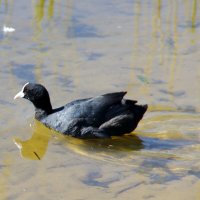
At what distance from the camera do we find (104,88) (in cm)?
836

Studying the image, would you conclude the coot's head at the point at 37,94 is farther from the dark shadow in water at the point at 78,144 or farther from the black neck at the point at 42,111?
the dark shadow in water at the point at 78,144

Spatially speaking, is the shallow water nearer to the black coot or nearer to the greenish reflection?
the greenish reflection

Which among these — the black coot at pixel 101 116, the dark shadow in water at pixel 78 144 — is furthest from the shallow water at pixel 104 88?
the black coot at pixel 101 116

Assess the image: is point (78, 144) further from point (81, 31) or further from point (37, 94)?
point (81, 31)

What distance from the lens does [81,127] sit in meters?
7.39

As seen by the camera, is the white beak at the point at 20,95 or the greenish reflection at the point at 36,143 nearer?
the greenish reflection at the point at 36,143

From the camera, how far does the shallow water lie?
20.6ft

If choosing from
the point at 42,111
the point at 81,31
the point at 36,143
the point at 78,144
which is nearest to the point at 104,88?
the point at 42,111

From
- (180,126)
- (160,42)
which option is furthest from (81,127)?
(160,42)

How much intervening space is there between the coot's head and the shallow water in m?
0.20

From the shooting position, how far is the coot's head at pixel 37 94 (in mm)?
7730

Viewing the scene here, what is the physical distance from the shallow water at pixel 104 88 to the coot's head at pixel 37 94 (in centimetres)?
20

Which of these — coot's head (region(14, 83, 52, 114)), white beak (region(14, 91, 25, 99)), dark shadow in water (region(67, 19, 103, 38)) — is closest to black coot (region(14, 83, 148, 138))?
coot's head (region(14, 83, 52, 114))

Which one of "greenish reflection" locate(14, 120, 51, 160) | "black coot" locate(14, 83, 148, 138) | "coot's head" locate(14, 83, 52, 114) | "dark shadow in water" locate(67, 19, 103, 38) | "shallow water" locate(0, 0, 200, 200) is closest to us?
"shallow water" locate(0, 0, 200, 200)
